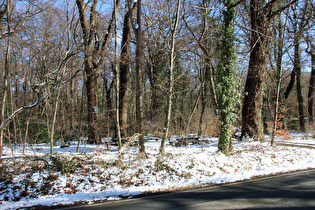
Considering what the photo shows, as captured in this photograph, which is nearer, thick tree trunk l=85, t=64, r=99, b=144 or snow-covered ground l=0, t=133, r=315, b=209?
snow-covered ground l=0, t=133, r=315, b=209

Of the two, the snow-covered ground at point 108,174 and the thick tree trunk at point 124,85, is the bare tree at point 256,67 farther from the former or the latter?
the thick tree trunk at point 124,85

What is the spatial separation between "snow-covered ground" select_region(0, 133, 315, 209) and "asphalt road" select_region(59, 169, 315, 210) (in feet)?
1.98

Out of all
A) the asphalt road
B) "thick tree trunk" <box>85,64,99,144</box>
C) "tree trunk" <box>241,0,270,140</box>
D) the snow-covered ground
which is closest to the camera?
the asphalt road

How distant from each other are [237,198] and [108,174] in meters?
4.17

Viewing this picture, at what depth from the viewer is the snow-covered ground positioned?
19.4ft

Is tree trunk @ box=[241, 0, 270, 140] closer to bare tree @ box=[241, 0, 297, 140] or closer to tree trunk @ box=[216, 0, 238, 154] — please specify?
bare tree @ box=[241, 0, 297, 140]

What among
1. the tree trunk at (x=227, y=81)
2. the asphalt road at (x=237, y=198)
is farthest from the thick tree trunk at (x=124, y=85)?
the asphalt road at (x=237, y=198)

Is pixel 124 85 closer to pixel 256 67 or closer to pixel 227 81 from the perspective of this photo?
pixel 227 81

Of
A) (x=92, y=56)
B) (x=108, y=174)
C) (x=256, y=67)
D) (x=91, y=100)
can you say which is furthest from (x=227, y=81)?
(x=91, y=100)

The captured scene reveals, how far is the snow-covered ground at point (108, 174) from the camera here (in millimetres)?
5906

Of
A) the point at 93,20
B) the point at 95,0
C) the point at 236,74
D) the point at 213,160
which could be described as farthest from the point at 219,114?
the point at 95,0

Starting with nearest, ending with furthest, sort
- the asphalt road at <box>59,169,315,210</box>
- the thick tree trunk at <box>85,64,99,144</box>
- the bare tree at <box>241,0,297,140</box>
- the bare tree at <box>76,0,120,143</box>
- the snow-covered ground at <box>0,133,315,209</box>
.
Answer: the asphalt road at <box>59,169,315,210</box> → the snow-covered ground at <box>0,133,315,209</box> → the bare tree at <box>76,0,120,143</box> → the thick tree trunk at <box>85,64,99,144</box> → the bare tree at <box>241,0,297,140</box>

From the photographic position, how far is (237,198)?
5414mm

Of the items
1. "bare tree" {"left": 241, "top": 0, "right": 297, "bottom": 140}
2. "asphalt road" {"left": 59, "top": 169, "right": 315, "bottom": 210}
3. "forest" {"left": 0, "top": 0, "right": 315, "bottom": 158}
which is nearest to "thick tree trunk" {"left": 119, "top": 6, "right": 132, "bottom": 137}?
"forest" {"left": 0, "top": 0, "right": 315, "bottom": 158}
